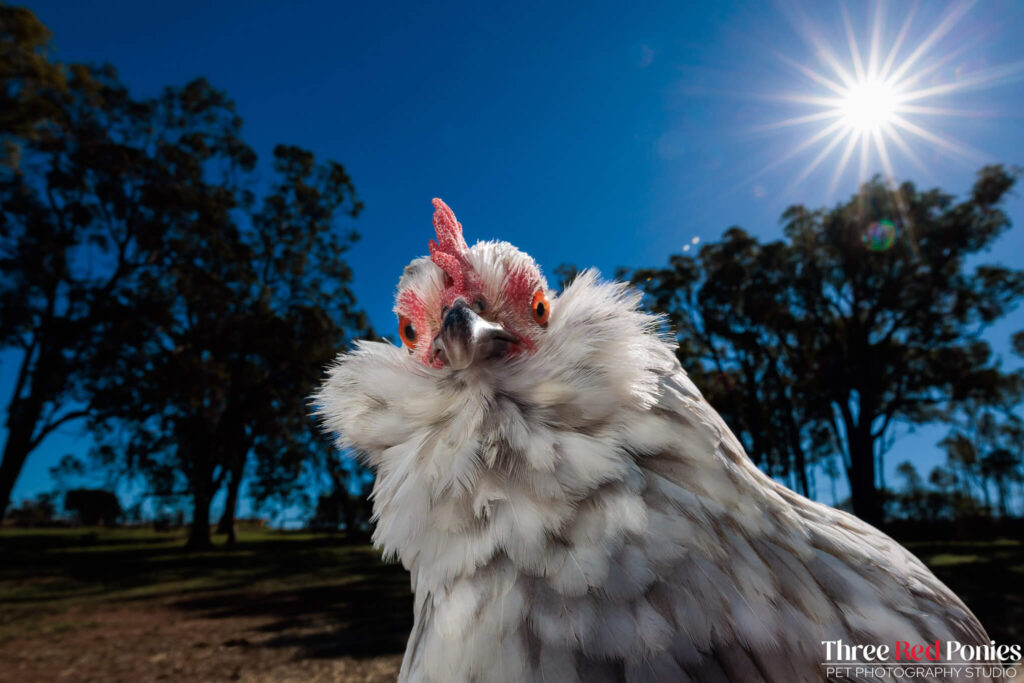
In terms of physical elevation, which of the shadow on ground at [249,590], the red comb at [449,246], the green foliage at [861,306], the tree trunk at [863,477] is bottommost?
the shadow on ground at [249,590]

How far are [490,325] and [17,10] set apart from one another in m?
19.2

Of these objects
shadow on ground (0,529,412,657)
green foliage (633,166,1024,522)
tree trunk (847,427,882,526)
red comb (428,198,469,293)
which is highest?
green foliage (633,166,1024,522)

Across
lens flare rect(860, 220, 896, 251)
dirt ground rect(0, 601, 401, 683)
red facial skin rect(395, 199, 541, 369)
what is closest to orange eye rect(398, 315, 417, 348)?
red facial skin rect(395, 199, 541, 369)

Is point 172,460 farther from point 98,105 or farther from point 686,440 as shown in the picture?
point 686,440

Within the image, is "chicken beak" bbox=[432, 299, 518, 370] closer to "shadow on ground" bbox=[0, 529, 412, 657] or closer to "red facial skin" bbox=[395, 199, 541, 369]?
"red facial skin" bbox=[395, 199, 541, 369]

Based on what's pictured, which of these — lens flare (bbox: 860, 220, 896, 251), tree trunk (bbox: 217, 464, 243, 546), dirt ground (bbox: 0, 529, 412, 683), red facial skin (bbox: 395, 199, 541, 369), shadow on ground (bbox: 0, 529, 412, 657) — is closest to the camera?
red facial skin (bbox: 395, 199, 541, 369)

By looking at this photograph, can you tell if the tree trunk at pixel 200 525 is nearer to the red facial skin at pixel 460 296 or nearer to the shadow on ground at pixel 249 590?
the shadow on ground at pixel 249 590

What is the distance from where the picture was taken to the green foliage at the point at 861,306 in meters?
20.2

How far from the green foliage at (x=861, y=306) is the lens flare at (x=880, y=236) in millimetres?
45

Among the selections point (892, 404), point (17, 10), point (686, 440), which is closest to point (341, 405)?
point (686, 440)

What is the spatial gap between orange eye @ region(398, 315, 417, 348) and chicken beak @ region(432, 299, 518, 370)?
0.28m

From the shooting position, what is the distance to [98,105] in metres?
16.6

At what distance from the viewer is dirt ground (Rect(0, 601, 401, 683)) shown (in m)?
5.86

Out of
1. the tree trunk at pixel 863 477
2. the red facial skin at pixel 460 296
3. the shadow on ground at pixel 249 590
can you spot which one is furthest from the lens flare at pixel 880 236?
the red facial skin at pixel 460 296
